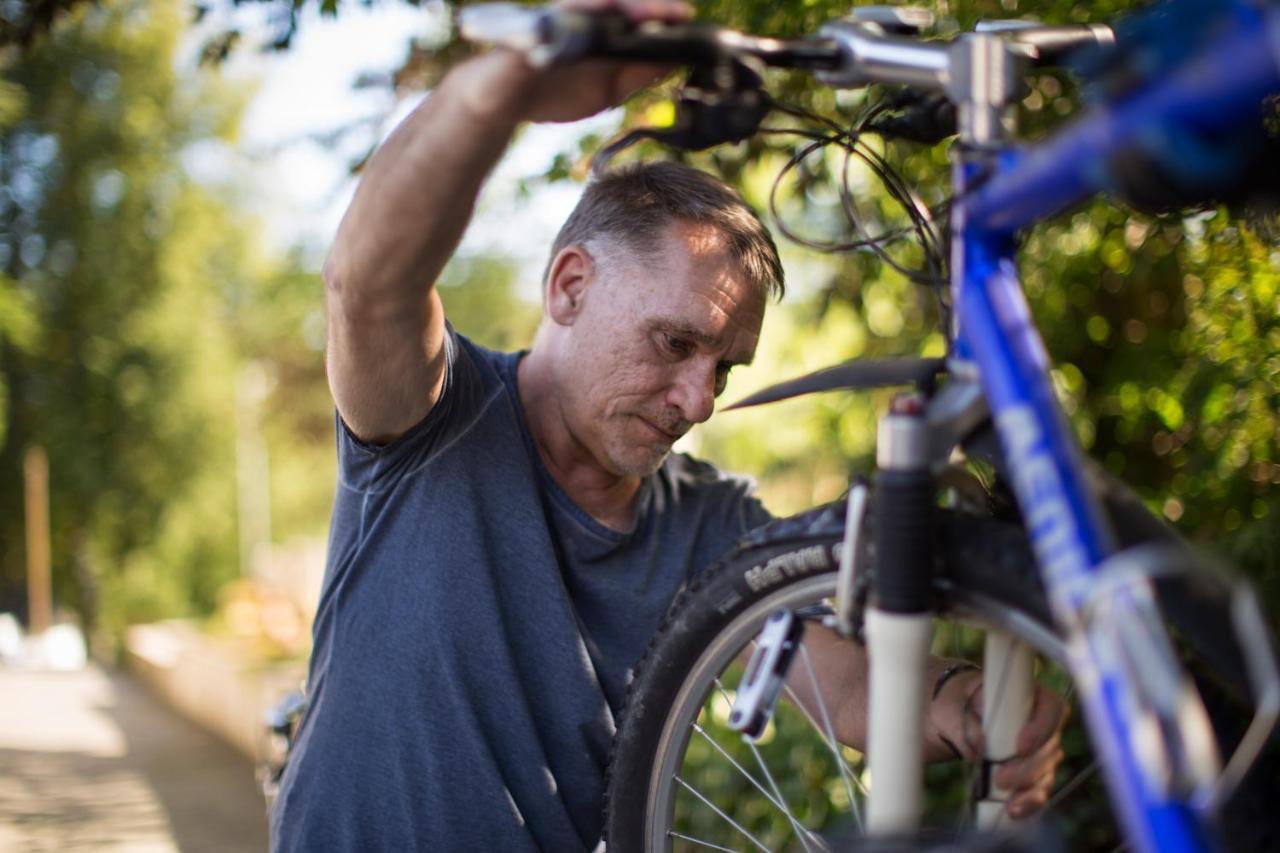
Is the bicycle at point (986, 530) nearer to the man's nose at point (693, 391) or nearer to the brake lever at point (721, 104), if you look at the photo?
the brake lever at point (721, 104)

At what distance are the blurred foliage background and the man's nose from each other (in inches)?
25.8

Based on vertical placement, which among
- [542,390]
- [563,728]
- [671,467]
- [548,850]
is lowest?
[548,850]

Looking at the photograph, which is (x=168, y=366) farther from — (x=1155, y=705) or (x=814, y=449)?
Answer: (x=1155, y=705)

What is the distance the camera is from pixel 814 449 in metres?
4.36

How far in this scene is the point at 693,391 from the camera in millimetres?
1691

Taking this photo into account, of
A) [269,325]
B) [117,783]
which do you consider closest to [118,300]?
[269,325]

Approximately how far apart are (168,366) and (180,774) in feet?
36.6

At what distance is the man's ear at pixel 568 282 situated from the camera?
1.77 m

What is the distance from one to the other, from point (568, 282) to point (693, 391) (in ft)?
→ 0.86

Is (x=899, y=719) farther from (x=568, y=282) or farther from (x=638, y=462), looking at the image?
(x=568, y=282)

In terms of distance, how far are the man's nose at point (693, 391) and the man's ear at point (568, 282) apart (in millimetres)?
192

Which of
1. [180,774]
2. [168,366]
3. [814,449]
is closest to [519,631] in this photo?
[814,449]

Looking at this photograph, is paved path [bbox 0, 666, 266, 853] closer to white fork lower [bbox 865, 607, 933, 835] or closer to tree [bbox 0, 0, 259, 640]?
white fork lower [bbox 865, 607, 933, 835]

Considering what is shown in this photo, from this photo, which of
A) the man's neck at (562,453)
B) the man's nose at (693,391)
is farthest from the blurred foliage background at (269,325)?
the man's neck at (562,453)
